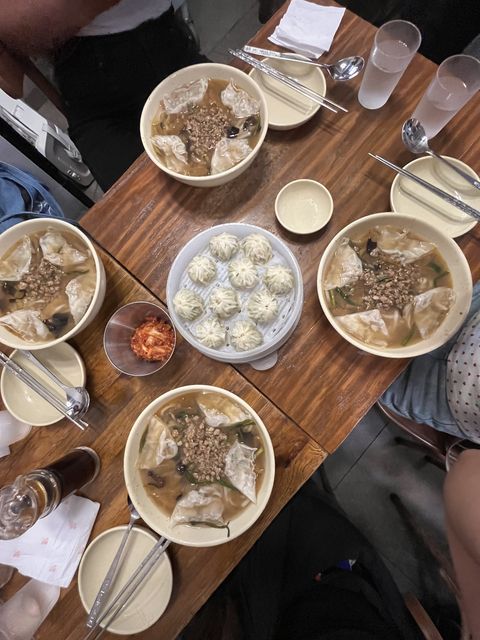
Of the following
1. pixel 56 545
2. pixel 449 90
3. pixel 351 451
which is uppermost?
pixel 449 90

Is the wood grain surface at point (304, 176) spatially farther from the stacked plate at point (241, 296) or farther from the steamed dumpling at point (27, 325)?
the steamed dumpling at point (27, 325)

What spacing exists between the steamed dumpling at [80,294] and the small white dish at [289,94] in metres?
0.87

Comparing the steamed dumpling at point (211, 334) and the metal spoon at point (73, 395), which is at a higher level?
the steamed dumpling at point (211, 334)

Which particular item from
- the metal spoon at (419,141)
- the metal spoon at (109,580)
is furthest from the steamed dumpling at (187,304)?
the metal spoon at (419,141)

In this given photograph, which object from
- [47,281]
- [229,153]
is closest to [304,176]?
[229,153]

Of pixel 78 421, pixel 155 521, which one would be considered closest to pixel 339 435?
pixel 155 521

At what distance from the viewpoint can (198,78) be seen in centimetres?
153

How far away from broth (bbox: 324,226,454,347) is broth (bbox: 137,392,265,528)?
18.8 inches

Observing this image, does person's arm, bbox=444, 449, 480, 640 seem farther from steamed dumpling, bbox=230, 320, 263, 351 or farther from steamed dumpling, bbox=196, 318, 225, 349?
steamed dumpling, bbox=196, 318, 225, 349

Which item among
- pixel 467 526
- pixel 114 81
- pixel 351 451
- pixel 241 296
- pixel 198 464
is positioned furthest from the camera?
pixel 351 451

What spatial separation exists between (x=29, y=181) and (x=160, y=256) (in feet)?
3.03

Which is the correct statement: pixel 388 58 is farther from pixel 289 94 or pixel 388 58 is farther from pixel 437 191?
pixel 437 191

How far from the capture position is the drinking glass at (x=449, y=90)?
1.40 meters

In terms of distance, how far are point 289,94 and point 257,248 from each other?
646 millimetres
